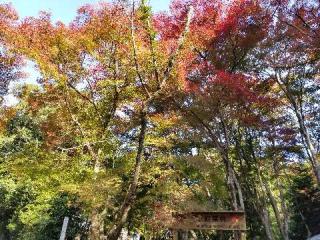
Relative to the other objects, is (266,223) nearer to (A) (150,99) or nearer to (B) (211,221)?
(B) (211,221)

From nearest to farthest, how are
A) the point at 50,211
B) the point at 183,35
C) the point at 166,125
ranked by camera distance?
the point at 183,35, the point at 166,125, the point at 50,211

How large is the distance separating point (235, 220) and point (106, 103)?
5981 mm

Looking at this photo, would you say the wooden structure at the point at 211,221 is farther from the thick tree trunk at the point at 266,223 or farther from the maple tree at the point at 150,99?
the thick tree trunk at the point at 266,223

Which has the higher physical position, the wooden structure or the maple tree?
the maple tree

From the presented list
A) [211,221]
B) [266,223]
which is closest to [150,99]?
[211,221]

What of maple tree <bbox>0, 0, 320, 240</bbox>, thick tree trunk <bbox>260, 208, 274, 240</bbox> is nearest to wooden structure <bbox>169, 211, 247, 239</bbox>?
maple tree <bbox>0, 0, 320, 240</bbox>

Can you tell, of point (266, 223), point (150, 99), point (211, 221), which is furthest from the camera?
point (266, 223)

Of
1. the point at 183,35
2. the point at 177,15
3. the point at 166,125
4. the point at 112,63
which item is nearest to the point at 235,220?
the point at 166,125

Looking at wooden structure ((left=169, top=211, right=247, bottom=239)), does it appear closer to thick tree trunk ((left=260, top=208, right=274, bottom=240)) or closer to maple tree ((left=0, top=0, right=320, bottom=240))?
maple tree ((left=0, top=0, right=320, bottom=240))

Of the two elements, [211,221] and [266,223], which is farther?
[266,223]

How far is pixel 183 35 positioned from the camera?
8156 mm

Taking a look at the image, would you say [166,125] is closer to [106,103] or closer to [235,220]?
[106,103]

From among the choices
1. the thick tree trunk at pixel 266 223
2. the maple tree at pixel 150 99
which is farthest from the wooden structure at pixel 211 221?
the thick tree trunk at pixel 266 223

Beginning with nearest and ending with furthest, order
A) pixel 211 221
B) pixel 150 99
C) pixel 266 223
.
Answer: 1. pixel 150 99
2. pixel 211 221
3. pixel 266 223
